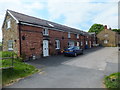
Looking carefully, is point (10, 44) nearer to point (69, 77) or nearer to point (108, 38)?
point (69, 77)

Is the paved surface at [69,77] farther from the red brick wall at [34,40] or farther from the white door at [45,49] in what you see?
the white door at [45,49]

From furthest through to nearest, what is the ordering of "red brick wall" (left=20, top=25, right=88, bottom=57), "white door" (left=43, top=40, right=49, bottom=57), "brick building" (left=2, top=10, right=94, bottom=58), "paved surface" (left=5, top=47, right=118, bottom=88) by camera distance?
"white door" (left=43, top=40, right=49, bottom=57) → "red brick wall" (left=20, top=25, right=88, bottom=57) → "brick building" (left=2, top=10, right=94, bottom=58) → "paved surface" (left=5, top=47, right=118, bottom=88)

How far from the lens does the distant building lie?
118 ft

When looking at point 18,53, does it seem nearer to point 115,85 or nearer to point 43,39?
point 43,39

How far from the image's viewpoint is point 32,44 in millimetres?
11555

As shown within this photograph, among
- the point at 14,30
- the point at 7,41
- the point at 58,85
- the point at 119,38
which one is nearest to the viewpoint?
the point at 58,85

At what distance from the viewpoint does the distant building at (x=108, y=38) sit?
118 feet

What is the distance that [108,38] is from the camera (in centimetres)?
3700

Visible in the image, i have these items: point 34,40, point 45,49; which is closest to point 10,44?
point 34,40

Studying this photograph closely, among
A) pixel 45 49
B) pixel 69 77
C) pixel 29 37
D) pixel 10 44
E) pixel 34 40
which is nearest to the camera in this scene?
pixel 69 77

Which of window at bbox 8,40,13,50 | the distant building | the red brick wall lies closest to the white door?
the red brick wall

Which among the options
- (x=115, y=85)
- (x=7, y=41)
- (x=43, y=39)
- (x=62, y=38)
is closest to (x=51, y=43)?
(x=43, y=39)

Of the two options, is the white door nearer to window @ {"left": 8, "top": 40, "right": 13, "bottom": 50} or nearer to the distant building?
window @ {"left": 8, "top": 40, "right": 13, "bottom": 50}

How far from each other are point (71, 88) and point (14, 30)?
10029mm
